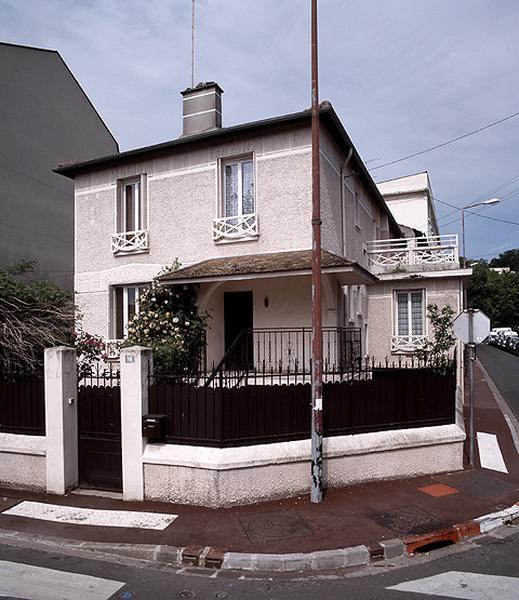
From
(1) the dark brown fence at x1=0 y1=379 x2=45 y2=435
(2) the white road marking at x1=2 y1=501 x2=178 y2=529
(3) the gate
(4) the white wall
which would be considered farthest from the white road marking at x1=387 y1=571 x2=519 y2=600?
(1) the dark brown fence at x1=0 y1=379 x2=45 y2=435

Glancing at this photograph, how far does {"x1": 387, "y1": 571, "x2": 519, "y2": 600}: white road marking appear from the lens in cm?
439

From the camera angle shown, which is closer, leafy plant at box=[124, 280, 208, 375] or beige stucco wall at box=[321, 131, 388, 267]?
leafy plant at box=[124, 280, 208, 375]

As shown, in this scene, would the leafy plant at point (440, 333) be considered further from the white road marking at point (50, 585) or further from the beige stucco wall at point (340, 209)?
the white road marking at point (50, 585)

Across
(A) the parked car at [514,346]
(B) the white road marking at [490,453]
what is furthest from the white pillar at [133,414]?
(A) the parked car at [514,346]

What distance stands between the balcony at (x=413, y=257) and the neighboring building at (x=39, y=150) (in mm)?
11716

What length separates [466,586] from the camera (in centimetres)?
459

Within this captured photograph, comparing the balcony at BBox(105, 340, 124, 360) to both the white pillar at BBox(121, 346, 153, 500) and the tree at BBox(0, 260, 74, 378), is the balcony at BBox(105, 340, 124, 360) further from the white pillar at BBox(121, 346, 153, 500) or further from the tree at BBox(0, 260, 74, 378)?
the white pillar at BBox(121, 346, 153, 500)

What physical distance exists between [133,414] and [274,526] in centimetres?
248

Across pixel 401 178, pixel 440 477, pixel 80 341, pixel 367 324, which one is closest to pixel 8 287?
pixel 80 341

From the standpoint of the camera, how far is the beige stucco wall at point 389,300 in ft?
50.9

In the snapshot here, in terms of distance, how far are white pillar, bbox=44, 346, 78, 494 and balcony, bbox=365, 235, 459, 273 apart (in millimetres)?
10426

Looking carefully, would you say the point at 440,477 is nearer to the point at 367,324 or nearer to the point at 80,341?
the point at 80,341

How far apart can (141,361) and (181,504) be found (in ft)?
6.64

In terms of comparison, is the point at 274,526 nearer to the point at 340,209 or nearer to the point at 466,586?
the point at 466,586
